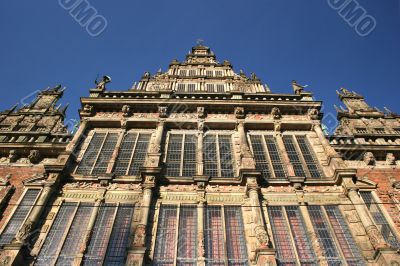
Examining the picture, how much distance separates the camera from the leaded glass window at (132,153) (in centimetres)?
1445

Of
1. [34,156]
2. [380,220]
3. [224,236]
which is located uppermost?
[34,156]

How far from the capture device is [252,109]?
17.7 metres

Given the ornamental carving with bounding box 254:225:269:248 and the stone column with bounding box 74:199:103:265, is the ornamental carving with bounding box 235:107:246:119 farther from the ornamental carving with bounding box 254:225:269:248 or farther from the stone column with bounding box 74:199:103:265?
the stone column with bounding box 74:199:103:265

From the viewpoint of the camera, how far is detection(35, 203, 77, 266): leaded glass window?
10672mm

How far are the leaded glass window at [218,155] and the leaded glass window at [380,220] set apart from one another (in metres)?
5.84

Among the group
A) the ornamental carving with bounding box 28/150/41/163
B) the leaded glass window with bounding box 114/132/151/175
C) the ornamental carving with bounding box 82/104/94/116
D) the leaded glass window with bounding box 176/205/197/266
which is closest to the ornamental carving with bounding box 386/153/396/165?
the leaded glass window with bounding box 176/205/197/266

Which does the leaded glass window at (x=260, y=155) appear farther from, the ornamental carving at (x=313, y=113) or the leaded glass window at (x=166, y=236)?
the leaded glass window at (x=166, y=236)

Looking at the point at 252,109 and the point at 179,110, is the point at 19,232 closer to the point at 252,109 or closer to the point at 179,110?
the point at 179,110

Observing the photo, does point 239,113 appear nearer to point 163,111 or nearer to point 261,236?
point 163,111

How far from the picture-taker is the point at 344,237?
1170cm

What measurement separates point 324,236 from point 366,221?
1.66 metres

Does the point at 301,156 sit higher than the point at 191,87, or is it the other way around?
the point at 191,87

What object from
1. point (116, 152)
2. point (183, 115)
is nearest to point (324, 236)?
point (183, 115)

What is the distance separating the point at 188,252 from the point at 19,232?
595 centimetres
